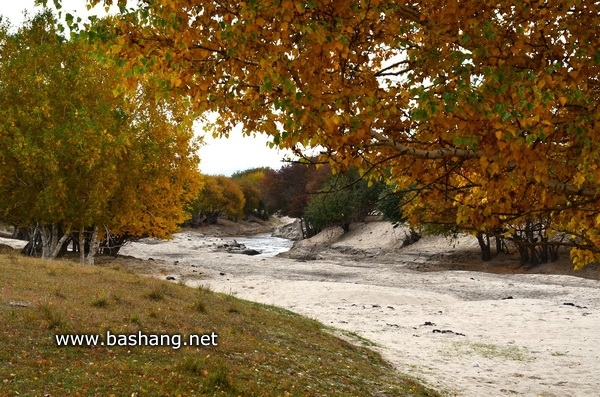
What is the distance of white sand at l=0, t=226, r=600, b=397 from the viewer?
38.5ft

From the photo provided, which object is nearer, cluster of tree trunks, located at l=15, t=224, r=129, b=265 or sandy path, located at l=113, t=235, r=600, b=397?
sandy path, located at l=113, t=235, r=600, b=397

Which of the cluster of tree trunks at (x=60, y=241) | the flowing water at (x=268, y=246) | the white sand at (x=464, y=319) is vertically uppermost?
the cluster of tree trunks at (x=60, y=241)

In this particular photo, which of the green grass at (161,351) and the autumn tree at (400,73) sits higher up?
the autumn tree at (400,73)

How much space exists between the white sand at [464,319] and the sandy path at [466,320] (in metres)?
0.03

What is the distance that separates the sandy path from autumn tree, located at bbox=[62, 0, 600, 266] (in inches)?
266

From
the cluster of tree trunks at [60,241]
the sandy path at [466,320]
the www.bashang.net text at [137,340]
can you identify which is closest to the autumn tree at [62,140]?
the cluster of tree trunks at [60,241]

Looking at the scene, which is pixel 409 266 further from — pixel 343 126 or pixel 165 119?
pixel 343 126

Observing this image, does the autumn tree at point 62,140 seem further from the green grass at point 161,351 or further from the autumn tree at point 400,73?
the autumn tree at point 400,73

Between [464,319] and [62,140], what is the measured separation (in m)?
19.3

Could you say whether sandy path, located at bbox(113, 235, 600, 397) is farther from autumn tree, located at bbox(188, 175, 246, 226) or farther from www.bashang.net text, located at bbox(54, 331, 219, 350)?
autumn tree, located at bbox(188, 175, 246, 226)

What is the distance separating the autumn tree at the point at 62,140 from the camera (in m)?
23.4

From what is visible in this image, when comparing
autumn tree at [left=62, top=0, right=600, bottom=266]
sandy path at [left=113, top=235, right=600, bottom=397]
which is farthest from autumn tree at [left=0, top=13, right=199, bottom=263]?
autumn tree at [left=62, top=0, right=600, bottom=266]

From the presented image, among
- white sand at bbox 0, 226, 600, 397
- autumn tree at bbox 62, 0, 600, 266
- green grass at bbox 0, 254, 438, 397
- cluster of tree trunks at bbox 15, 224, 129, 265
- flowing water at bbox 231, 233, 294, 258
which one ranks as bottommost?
white sand at bbox 0, 226, 600, 397

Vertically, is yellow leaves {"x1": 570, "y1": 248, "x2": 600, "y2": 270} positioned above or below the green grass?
above
